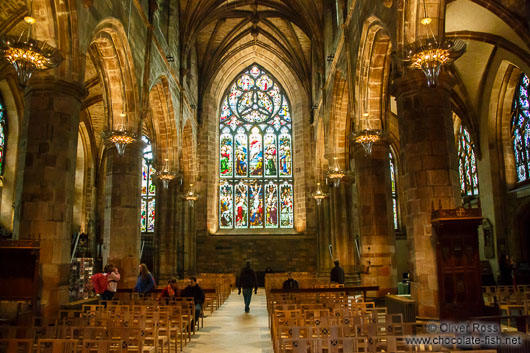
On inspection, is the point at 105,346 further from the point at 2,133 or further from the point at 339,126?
the point at 2,133

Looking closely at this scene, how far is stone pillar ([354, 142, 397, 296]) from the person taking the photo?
14.4m

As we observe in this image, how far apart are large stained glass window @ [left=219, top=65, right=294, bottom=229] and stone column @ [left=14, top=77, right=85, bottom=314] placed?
19.0 m

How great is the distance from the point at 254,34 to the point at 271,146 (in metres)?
7.15

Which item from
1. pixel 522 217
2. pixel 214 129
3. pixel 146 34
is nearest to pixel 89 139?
pixel 214 129

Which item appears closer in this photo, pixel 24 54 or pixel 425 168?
pixel 24 54

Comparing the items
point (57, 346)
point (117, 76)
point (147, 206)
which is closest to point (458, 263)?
point (57, 346)

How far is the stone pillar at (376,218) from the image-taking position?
1445 centimetres

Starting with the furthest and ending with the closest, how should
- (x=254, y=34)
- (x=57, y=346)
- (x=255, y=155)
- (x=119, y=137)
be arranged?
(x=255, y=155) < (x=254, y=34) < (x=119, y=137) < (x=57, y=346)

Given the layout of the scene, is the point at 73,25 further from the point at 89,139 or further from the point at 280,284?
the point at 89,139

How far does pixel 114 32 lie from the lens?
549 inches

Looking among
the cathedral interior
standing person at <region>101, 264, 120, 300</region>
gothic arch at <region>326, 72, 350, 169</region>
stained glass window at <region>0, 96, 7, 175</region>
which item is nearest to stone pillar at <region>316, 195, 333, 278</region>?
the cathedral interior

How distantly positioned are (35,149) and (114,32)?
547 cm

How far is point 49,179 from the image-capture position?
32.8 ft

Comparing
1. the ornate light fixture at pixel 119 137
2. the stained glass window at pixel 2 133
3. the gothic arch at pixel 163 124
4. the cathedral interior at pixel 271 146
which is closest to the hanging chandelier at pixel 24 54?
the cathedral interior at pixel 271 146
